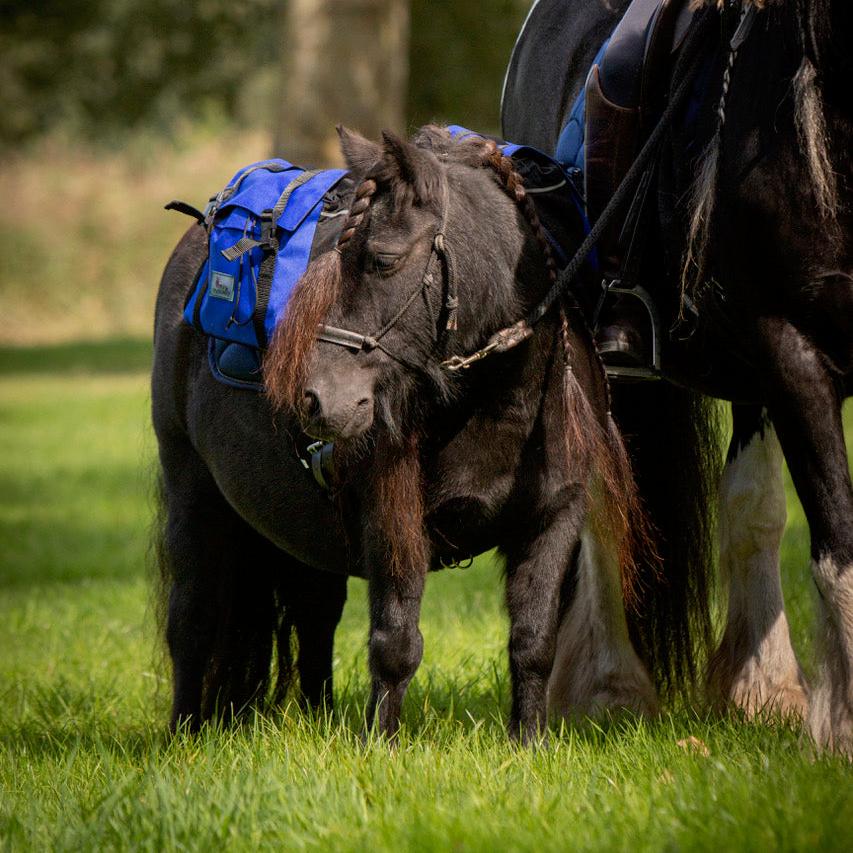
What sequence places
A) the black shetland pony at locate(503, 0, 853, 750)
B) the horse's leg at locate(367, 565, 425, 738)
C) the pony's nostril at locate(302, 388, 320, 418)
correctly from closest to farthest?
the black shetland pony at locate(503, 0, 853, 750)
the pony's nostril at locate(302, 388, 320, 418)
the horse's leg at locate(367, 565, 425, 738)

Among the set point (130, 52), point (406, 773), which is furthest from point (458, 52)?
point (406, 773)

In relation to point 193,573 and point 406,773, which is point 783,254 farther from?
point 193,573

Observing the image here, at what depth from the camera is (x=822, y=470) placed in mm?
3201

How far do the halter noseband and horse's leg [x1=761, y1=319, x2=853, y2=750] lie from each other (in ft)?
2.63

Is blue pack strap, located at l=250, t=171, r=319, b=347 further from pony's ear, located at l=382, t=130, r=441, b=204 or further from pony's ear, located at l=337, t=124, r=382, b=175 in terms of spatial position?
pony's ear, located at l=382, t=130, r=441, b=204

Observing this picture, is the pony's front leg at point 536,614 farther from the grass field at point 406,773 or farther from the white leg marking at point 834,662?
the white leg marking at point 834,662

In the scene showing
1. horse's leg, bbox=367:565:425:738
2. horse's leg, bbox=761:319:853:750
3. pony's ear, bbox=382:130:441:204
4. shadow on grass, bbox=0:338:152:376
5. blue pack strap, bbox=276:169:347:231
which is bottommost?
shadow on grass, bbox=0:338:152:376

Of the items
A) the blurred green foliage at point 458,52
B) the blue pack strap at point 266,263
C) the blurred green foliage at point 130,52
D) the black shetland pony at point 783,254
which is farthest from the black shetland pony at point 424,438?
the blurred green foliage at point 130,52

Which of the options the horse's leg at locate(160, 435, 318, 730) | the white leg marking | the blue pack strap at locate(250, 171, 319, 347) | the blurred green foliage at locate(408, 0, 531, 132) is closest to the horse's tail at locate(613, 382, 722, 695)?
the white leg marking

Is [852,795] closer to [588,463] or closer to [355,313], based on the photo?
[588,463]

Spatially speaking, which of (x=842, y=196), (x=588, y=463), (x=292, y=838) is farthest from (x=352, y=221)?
(x=292, y=838)

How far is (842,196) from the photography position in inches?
123

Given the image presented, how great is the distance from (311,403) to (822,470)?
50.9 inches

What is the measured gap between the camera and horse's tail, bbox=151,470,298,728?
4418 mm
